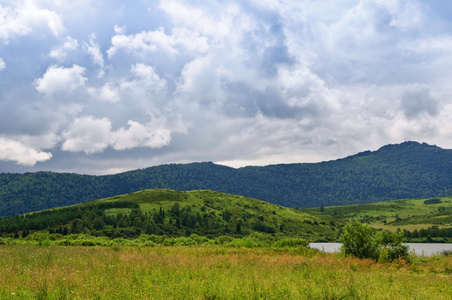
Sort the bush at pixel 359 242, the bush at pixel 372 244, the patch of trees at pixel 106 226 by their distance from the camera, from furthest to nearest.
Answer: the patch of trees at pixel 106 226
the bush at pixel 359 242
the bush at pixel 372 244

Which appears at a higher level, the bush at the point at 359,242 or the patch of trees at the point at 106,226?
the bush at the point at 359,242

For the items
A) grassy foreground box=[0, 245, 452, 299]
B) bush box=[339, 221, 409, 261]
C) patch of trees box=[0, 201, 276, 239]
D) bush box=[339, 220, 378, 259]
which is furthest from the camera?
patch of trees box=[0, 201, 276, 239]

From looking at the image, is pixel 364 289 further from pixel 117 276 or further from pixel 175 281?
pixel 117 276

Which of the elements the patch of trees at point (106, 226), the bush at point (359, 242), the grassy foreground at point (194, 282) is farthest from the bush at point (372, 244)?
the patch of trees at point (106, 226)

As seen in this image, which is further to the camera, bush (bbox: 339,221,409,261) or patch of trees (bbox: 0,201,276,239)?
patch of trees (bbox: 0,201,276,239)

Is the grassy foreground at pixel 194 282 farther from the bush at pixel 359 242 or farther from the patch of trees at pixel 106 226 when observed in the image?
the patch of trees at pixel 106 226

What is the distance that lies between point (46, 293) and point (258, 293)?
28.9 feet

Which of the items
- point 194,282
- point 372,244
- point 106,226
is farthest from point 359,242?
point 106,226

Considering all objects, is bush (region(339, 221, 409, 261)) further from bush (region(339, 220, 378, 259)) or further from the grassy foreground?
the grassy foreground

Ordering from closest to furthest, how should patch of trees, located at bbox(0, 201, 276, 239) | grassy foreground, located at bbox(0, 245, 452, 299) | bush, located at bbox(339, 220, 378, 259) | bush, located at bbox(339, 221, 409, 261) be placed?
grassy foreground, located at bbox(0, 245, 452, 299) < bush, located at bbox(339, 221, 409, 261) < bush, located at bbox(339, 220, 378, 259) < patch of trees, located at bbox(0, 201, 276, 239)

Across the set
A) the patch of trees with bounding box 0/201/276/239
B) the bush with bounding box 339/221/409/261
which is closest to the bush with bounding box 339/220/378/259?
the bush with bounding box 339/221/409/261

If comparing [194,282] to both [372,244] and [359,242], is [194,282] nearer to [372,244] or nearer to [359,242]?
[359,242]

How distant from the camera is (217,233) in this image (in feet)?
633

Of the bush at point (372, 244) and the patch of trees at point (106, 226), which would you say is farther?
the patch of trees at point (106, 226)
